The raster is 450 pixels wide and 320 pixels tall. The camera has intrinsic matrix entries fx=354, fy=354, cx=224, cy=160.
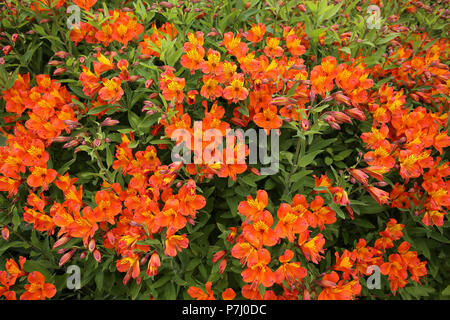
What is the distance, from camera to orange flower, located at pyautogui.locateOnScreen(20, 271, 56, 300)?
5.58 feet

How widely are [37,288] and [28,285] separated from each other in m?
0.04

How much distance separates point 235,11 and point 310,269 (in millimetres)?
1525

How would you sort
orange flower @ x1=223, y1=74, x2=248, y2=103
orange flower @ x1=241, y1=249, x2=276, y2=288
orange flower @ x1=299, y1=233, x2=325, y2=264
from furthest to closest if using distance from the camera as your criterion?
orange flower @ x1=223, y1=74, x2=248, y2=103 < orange flower @ x1=299, y1=233, x2=325, y2=264 < orange flower @ x1=241, y1=249, x2=276, y2=288

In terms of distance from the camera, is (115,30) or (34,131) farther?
(115,30)

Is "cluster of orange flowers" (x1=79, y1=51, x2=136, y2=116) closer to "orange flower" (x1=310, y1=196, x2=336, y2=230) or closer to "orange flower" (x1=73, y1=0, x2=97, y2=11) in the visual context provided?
"orange flower" (x1=73, y1=0, x2=97, y2=11)

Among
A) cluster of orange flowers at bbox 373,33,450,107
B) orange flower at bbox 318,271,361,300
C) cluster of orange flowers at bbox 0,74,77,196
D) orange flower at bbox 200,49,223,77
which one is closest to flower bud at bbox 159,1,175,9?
orange flower at bbox 200,49,223,77

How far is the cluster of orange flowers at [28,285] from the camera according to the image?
5.58ft

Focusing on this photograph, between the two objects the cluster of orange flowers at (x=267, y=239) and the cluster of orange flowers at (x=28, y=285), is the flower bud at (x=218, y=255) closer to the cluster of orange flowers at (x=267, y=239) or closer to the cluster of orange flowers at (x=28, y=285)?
the cluster of orange flowers at (x=267, y=239)

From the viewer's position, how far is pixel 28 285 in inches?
68.2

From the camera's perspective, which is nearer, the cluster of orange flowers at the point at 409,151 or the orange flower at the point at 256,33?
the cluster of orange flowers at the point at 409,151

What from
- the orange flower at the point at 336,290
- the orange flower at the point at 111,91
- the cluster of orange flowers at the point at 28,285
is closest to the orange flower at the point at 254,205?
the orange flower at the point at 336,290

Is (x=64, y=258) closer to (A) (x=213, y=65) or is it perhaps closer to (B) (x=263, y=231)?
(B) (x=263, y=231)
